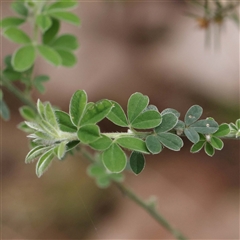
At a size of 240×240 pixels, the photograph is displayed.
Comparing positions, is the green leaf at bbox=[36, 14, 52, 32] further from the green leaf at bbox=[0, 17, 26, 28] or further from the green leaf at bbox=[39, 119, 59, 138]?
the green leaf at bbox=[39, 119, 59, 138]

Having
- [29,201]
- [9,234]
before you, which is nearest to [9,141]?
[29,201]

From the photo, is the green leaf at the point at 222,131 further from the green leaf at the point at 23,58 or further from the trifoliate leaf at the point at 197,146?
the green leaf at the point at 23,58

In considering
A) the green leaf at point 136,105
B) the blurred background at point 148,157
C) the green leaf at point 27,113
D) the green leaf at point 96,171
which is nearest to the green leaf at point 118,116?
the green leaf at point 136,105

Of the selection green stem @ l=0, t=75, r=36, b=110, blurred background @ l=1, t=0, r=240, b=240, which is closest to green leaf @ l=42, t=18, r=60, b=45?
green stem @ l=0, t=75, r=36, b=110

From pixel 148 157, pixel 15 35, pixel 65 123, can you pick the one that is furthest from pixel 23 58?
pixel 148 157

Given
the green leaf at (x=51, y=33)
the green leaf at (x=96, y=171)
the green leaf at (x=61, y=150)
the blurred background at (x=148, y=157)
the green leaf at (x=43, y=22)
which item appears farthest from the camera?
the blurred background at (x=148, y=157)

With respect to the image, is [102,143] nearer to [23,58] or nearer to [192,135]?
[192,135]
